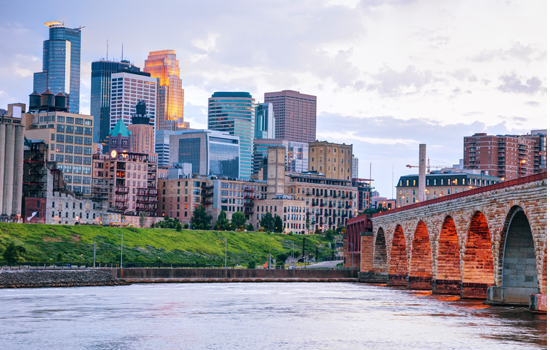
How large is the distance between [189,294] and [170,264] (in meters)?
65.3

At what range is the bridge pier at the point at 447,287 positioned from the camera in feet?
346

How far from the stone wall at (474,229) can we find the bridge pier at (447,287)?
1.31ft

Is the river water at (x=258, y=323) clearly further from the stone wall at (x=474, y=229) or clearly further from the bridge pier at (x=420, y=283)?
the bridge pier at (x=420, y=283)

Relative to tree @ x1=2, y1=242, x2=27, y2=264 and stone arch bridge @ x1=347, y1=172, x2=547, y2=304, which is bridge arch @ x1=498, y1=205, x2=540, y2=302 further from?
tree @ x1=2, y1=242, x2=27, y2=264

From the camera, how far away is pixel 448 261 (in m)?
105

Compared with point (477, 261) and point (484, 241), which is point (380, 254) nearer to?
point (477, 261)

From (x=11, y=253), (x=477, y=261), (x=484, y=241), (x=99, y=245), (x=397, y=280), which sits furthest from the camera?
(x=99, y=245)

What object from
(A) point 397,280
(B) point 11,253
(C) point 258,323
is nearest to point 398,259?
(A) point 397,280

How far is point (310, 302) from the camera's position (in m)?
94.9

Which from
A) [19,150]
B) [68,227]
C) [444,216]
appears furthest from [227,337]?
[19,150]

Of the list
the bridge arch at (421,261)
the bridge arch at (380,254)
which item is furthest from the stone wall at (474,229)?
the bridge arch at (380,254)

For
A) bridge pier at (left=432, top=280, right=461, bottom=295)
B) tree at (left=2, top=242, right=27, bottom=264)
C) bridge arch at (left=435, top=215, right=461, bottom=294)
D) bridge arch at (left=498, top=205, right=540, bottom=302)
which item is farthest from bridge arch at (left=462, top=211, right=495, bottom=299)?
tree at (left=2, top=242, right=27, bottom=264)

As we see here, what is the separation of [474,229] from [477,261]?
11.9ft

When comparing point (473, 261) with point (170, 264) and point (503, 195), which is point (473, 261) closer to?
point (503, 195)
